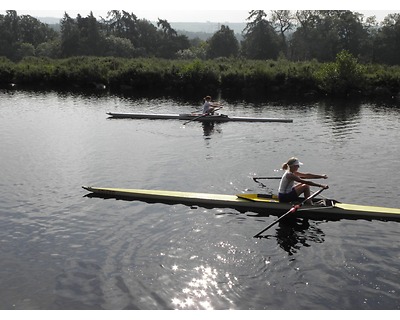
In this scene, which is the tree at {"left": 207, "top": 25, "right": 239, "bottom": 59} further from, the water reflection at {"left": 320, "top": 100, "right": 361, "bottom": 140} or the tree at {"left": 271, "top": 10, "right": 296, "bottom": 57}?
the water reflection at {"left": 320, "top": 100, "right": 361, "bottom": 140}

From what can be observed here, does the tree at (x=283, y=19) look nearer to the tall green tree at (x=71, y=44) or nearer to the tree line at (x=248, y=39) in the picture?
the tree line at (x=248, y=39)

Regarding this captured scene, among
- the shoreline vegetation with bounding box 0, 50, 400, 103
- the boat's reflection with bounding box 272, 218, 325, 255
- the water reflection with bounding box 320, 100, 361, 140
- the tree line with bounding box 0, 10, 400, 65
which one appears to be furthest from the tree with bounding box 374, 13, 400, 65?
the boat's reflection with bounding box 272, 218, 325, 255

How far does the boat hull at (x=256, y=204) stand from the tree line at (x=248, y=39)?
59.0 meters

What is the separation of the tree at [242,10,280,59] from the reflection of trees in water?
80.3m

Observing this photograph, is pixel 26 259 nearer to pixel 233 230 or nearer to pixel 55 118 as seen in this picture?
pixel 233 230

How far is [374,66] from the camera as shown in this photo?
60188 millimetres

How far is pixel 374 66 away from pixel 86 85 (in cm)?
3796

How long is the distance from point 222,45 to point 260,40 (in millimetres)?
10488

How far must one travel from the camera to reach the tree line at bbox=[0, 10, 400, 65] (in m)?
89.8

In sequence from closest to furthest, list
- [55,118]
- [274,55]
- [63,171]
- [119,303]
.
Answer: [119,303] < [63,171] < [55,118] < [274,55]

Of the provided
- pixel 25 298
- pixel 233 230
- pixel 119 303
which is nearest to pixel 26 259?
pixel 25 298

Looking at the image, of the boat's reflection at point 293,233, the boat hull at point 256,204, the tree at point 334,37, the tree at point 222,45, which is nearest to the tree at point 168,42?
the tree at point 222,45

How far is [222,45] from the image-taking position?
339 feet

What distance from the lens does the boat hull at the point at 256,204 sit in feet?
57.8
